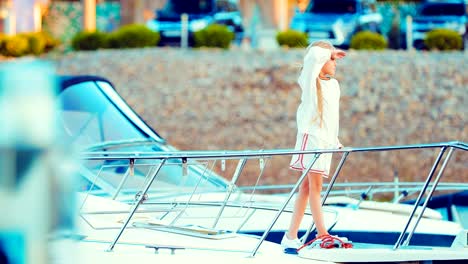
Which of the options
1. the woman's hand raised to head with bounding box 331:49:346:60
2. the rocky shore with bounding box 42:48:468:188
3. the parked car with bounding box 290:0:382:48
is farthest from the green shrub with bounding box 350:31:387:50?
the woman's hand raised to head with bounding box 331:49:346:60

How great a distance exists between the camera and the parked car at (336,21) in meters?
18.3

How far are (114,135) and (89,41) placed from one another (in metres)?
11.5

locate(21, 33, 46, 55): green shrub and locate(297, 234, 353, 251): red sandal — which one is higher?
locate(297, 234, 353, 251): red sandal

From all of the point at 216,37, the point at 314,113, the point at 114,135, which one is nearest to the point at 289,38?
the point at 216,37

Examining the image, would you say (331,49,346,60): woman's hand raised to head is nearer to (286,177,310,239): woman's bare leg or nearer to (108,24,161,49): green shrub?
(286,177,310,239): woman's bare leg

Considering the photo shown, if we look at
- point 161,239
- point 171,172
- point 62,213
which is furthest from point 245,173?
point 62,213

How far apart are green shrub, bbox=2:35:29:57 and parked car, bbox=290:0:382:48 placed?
17.8 feet

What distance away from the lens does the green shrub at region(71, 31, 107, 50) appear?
18.2 m

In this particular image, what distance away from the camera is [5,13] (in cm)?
2488

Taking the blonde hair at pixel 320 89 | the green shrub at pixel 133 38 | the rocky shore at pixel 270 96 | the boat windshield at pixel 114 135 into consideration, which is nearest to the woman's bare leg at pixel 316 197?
the blonde hair at pixel 320 89

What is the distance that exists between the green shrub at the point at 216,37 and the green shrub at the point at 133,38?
1.03 metres

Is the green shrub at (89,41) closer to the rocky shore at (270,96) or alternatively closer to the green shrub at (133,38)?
the green shrub at (133,38)

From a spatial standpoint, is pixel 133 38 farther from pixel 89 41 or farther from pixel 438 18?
pixel 438 18

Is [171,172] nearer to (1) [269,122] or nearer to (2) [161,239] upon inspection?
(2) [161,239]
